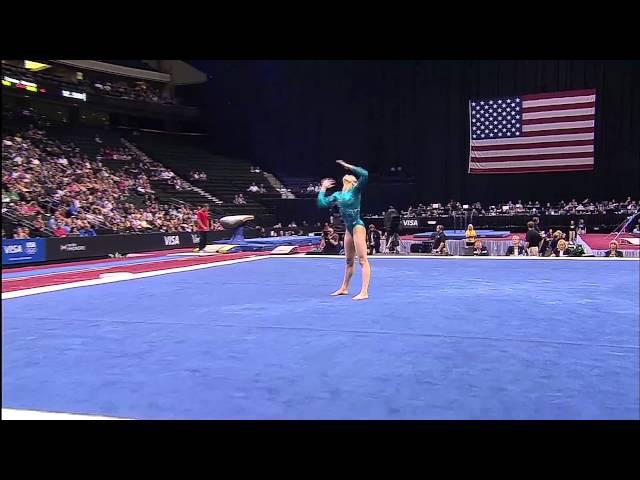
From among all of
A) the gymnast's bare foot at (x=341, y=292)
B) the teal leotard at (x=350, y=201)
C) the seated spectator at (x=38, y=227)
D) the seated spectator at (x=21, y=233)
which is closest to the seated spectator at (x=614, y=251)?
the gymnast's bare foot at (x=341, y=292)

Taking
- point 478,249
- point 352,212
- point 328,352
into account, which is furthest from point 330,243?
point 328,352

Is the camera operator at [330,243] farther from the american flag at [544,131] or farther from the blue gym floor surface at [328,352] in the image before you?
the american flag at [544,131]

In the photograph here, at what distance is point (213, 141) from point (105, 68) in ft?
24.8

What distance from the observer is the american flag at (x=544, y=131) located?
64.2 ft

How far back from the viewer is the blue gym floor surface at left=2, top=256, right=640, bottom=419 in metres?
2.56

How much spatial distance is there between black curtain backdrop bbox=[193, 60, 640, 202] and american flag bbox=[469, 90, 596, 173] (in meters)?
1.50

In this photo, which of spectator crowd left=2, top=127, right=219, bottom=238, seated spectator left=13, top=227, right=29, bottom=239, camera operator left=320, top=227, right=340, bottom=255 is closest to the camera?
seated spectator left=13, top=227, right=29, bottom=239

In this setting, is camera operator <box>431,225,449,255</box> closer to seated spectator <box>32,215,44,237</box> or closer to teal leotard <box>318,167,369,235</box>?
teal leotard <box>318,167,369,235</box>

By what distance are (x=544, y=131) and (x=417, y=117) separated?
20.1ft

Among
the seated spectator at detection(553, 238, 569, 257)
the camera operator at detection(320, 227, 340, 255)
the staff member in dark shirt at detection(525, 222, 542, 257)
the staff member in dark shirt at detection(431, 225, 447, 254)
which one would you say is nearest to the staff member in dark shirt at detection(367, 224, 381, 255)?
the camera operator at detection(320, 227, 340, 255)

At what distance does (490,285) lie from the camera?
716 centimetres

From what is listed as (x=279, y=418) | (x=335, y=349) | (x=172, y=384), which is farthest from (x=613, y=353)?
(x=172, y=384)

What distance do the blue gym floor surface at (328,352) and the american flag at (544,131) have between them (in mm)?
14421

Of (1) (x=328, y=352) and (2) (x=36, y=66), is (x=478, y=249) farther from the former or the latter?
(2) (x=36, y=66)
